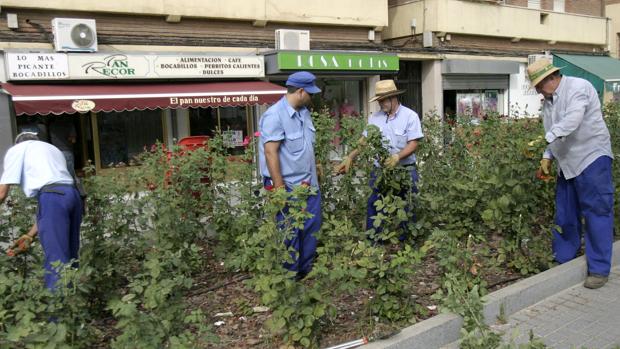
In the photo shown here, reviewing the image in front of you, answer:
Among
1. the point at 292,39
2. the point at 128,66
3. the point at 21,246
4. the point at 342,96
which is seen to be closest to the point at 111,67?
the point at 128,66

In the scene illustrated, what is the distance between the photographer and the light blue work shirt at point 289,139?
4167mm

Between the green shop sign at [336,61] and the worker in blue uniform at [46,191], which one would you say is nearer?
the worker in blue uniform at [46,191]

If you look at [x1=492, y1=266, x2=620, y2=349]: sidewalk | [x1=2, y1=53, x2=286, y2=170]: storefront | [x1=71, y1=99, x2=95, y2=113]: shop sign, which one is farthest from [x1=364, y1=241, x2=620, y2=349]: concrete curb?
[x1=71, y1=99, x2=95, y2=113]: shop sign

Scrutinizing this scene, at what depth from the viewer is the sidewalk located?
Result: 3.53 m

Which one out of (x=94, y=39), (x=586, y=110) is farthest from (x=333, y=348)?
(x=94, y=39)

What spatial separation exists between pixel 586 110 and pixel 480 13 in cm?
1465

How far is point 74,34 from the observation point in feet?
34.6

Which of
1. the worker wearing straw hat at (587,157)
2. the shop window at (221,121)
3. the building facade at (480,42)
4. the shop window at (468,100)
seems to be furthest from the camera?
the shop window at (468,100)

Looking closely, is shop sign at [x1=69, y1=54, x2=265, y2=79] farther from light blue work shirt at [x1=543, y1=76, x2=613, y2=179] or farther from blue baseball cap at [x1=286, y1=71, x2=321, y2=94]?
light blue work shirt at [x1=543, y1=76, x2=613, y2=179]

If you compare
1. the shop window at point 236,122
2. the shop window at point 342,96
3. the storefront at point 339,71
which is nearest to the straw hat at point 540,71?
the storefront at point 339,71

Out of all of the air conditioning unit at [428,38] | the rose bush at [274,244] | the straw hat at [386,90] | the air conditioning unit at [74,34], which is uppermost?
the air conditioning unit at [428,38]

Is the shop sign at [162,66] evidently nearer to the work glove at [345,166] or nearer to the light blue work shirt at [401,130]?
the light blue work shirt at [401,130]

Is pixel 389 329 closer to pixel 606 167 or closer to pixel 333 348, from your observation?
pixel 333 348

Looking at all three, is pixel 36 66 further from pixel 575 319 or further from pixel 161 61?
pixel 575 319
